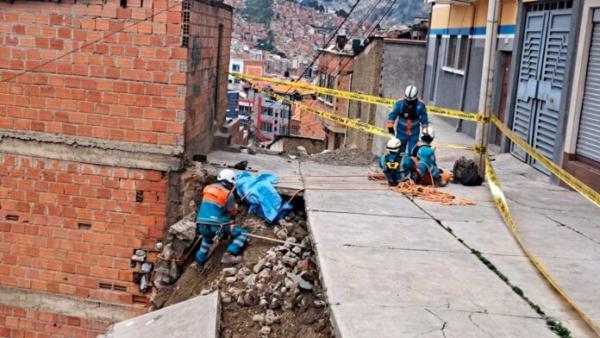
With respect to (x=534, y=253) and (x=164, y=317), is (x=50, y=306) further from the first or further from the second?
(x=534, y=253)

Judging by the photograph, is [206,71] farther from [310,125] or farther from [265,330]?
[310,125]

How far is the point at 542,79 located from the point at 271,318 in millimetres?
8373

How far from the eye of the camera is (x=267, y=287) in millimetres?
6633

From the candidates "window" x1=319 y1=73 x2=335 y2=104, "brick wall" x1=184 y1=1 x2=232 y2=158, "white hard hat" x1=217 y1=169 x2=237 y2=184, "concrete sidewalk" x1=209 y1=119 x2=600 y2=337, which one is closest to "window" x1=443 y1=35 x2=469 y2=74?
"brick wall" x1=184 y1=1 x2=232 y2=158

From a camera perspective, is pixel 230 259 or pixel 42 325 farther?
pixel 42 325

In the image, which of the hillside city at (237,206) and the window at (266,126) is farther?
the window at (266,126)

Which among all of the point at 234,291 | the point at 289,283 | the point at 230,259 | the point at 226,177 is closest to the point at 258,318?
the point at 289,283

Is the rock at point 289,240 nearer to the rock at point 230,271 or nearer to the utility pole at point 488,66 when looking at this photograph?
the rock at point 230,271

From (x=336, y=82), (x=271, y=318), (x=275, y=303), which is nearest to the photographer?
(x=271, y=318)

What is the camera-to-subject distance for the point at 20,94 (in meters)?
9.24

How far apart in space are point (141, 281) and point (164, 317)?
2.23m

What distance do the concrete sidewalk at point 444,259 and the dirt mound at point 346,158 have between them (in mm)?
2006

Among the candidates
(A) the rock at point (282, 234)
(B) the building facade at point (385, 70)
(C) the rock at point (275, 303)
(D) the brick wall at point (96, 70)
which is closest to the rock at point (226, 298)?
(C) the rock at point (275, 303)

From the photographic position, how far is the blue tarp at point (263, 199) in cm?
853
